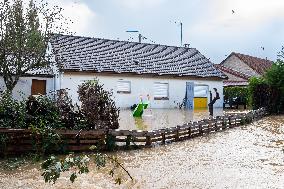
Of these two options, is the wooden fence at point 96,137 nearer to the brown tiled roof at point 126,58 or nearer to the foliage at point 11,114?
the foliage at point 11,114

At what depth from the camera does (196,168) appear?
10391mm

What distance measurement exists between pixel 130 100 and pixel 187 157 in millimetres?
17909

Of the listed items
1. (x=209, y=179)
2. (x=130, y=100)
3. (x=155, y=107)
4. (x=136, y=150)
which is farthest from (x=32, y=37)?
(x=209, y=179)

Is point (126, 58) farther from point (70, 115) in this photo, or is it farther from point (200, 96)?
point (70, 115)

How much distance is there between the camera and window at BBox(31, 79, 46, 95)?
28.2 metres

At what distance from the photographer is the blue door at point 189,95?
107 feet

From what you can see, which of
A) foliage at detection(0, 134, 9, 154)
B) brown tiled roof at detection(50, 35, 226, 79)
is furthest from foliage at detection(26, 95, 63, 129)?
brown tiled roof at detection(50, 35, 226, 79)

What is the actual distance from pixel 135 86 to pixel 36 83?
7.53 m

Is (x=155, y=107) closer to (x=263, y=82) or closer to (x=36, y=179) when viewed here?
(x=263, y=82)

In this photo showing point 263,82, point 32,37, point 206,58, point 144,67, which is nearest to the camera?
point 32,37

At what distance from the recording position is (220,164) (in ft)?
35.8

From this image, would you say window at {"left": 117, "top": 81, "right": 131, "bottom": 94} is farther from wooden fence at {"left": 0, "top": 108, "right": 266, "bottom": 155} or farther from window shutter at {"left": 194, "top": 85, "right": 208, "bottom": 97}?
wooden fence at {"left": 0, "top": 108, "right": 266, "bottom": 155}

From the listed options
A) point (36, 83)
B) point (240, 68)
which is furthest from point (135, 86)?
point (240, 68)

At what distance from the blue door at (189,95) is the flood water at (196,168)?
661 inches
